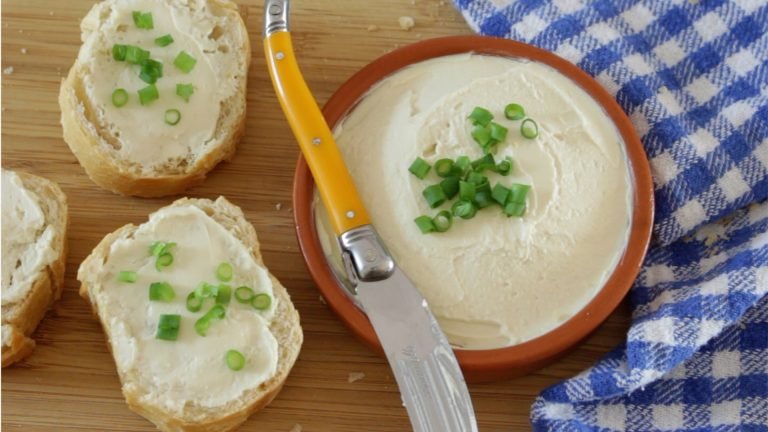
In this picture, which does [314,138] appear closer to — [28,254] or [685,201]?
[28,254]

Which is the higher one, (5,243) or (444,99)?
(444,99)

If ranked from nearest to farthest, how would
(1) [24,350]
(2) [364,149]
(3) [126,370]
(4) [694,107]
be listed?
(3) [126,370] → (1) [24,350] → (2) [364,149] → (4) [694,107]

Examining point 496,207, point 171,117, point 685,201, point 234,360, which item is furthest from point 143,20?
point 685,201

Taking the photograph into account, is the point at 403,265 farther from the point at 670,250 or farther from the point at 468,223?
the point at 670,250

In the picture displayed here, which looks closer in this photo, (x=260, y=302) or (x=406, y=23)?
(x=260, y=302)

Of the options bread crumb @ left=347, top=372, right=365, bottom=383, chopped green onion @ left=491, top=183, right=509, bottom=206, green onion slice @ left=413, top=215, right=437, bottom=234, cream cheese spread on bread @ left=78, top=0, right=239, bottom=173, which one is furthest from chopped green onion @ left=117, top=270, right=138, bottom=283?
chopped green onion @ left=491, top=183, right=509, bottom=206

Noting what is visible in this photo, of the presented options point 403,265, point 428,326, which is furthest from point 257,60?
point 428,326
